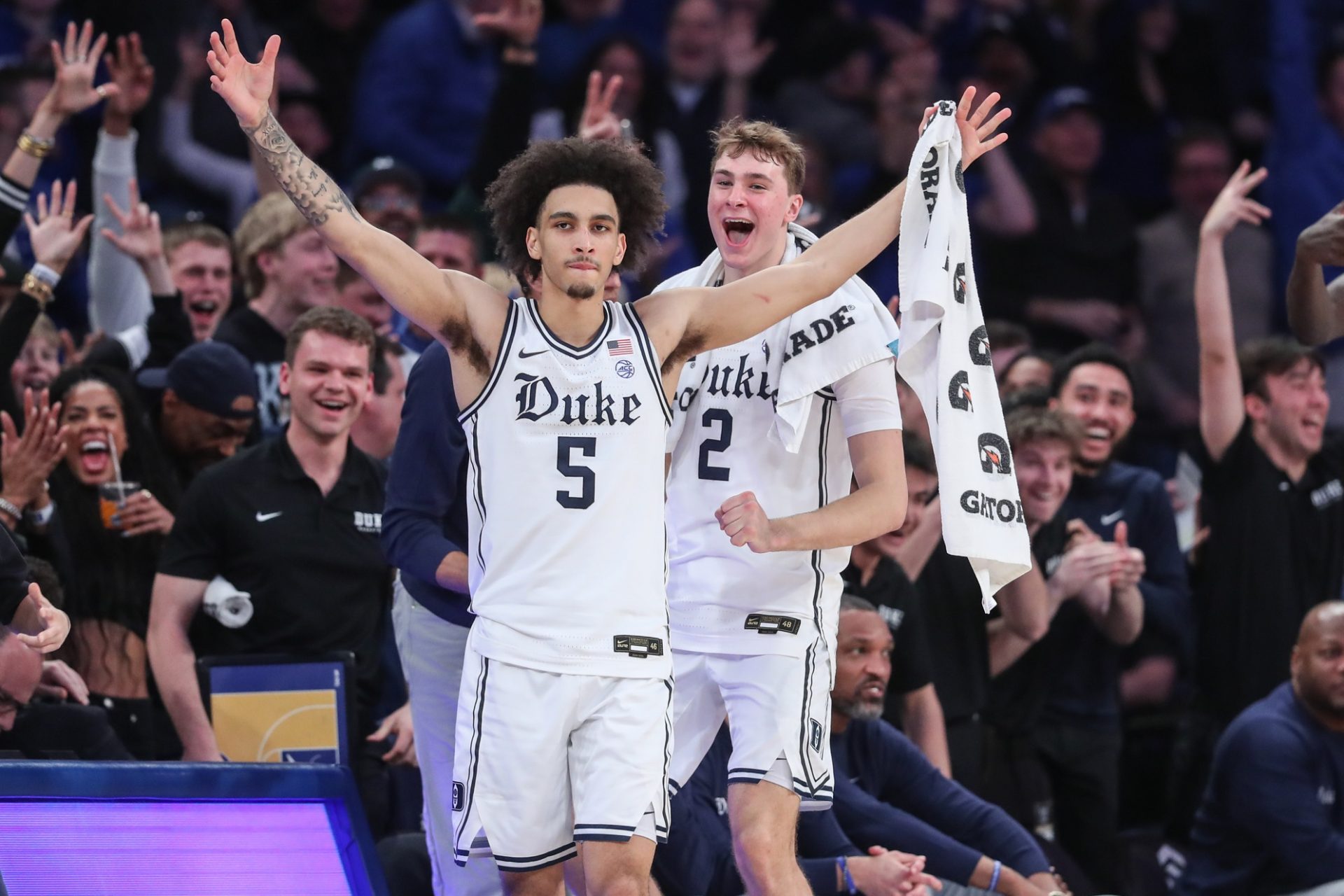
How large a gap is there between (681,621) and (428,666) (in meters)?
0.89

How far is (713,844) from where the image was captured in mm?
5996

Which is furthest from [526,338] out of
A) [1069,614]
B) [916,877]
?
[1069,614]

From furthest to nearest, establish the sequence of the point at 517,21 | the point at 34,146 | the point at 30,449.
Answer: the point at 517,21, the point at 34,146, the point at 30,449

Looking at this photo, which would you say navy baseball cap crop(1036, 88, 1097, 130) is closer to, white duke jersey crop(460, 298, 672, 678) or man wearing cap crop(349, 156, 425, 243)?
man wearing cap crop(349, 156, 425, 243)

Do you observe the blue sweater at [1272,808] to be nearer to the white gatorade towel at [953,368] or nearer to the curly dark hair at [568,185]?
the white gatorade towel at [953,368]

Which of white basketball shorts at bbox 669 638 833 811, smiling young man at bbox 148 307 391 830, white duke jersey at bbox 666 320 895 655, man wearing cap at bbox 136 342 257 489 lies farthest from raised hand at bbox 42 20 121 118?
white basketball shorts at bbox 669 638 833 811

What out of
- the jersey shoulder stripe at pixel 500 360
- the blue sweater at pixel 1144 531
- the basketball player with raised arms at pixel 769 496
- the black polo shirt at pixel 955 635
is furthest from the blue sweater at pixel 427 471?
the blue sweater at pixel 1144 531

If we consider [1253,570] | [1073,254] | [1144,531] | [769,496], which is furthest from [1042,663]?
[1073,254]

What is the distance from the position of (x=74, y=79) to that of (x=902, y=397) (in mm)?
3666

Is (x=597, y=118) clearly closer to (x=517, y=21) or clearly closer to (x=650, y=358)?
(x=517, y=21)

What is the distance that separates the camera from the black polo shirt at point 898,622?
720 centimetres

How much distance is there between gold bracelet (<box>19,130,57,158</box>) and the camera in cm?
708

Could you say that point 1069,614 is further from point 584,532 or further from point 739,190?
point 584,532

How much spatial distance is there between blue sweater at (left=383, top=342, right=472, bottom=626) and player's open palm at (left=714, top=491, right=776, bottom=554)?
1135 mm
